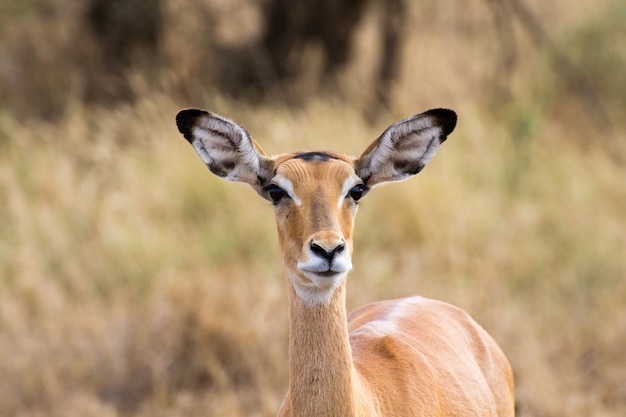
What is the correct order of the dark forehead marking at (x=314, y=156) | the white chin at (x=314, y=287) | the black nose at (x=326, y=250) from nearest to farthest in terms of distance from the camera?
the black nose at (x=326, y=250)
the white chin at (x=314, y=287)
the dark forehead marking at (x=314, y=156)

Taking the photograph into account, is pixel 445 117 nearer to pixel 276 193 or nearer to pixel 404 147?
pixel 404 147

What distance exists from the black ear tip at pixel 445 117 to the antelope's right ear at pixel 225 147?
65 centimetres

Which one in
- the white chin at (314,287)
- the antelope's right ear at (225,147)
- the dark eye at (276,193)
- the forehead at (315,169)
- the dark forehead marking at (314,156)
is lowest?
the white chin at (314,287)

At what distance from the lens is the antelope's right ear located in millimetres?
3877

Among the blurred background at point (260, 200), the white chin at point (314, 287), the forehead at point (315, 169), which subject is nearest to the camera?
the white chin at point (314, 287)

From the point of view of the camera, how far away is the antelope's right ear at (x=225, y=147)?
3.88 m

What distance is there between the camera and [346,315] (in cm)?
407

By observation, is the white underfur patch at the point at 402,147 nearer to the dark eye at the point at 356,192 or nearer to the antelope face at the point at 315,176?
the antelope face at the point at 315,176

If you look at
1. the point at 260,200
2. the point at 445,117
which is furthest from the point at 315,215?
the point at 260,200

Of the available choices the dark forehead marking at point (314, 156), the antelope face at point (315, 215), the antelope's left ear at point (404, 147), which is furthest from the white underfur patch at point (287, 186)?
the antelope's left ear at point (404, 147)

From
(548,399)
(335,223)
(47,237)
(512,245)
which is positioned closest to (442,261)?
Result: (512,245)

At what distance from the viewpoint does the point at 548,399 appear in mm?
6051

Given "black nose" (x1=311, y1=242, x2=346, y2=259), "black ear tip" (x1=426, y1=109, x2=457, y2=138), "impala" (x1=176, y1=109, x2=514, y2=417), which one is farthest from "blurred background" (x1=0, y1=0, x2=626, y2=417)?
"black nose" (x1=311, y1=242, x2=346, y2=259)

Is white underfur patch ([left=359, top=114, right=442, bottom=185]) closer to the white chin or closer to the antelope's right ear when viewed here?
the antelope's right ear
